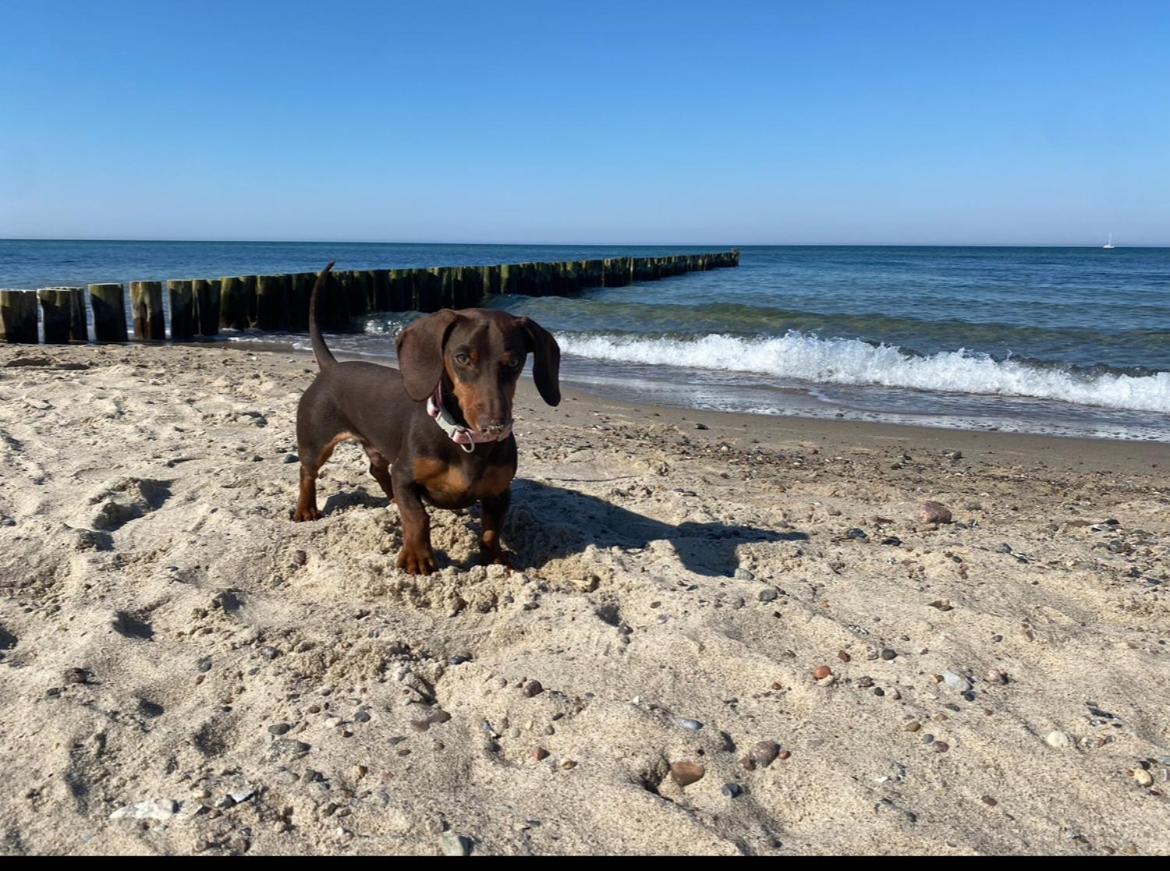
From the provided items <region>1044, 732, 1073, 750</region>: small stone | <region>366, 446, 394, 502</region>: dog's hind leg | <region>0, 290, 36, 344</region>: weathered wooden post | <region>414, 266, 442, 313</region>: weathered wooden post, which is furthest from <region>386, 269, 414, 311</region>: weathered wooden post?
<region>1044, 732, 1073, 750</region>: small stone

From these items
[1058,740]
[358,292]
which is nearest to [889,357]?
[1058,740]

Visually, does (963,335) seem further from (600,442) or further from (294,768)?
(294,768)

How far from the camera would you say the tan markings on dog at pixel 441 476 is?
359 centimetres

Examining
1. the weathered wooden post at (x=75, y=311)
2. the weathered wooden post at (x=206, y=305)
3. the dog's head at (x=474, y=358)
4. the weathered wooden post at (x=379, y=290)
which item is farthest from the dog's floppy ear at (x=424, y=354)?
the weathered wooden post at (x=379, y=290)

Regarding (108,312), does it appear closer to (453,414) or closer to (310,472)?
(310,472)

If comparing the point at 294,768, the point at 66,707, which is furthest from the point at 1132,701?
Answer: the point at 66,707

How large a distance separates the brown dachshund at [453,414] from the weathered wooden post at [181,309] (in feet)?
34.5

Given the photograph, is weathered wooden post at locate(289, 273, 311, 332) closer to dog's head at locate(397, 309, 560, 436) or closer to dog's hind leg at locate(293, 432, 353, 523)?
dog's hind leg at locate(293, 432, 353, 523)

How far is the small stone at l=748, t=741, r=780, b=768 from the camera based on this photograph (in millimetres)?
2512

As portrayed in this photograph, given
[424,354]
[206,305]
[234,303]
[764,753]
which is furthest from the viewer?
[234,303]

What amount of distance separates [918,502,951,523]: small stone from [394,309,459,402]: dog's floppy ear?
266 centimetres

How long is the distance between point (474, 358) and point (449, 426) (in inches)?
11.7

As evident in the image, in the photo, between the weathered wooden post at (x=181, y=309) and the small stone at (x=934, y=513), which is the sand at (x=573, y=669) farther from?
the weathered wooden post at (x=181, y=309)

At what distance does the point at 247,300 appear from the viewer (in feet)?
49.7
